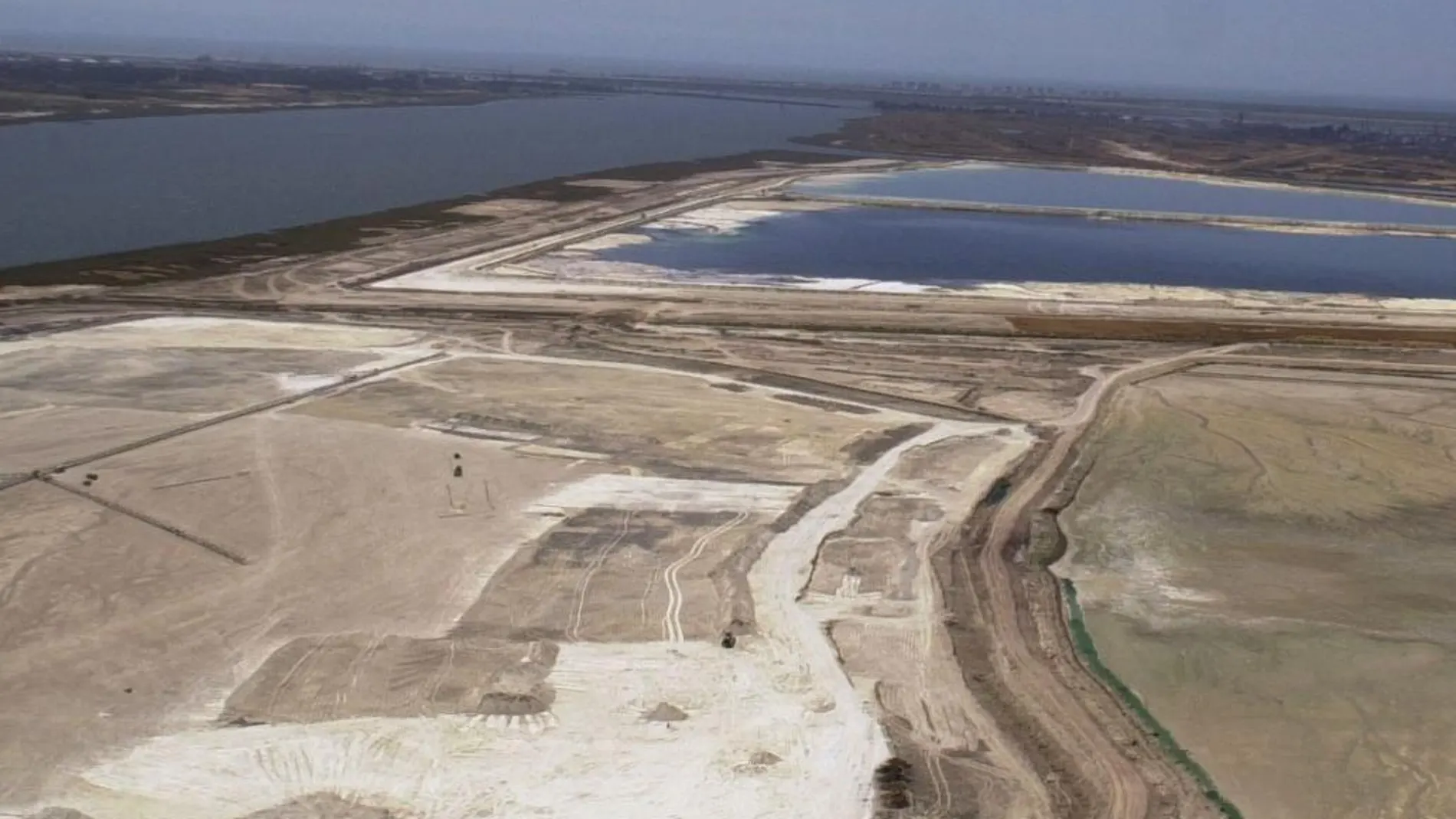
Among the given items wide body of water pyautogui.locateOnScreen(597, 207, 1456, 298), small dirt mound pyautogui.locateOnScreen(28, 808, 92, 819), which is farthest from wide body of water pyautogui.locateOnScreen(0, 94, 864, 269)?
small dirt mound pyautogui.locateOnScreen(28, 808, 92, 819)

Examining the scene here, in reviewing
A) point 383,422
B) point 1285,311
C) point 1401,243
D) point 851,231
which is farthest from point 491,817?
point 1401,243

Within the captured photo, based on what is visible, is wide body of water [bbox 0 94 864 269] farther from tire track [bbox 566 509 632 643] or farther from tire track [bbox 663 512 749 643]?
tire track [bbox 663 512 749 643]

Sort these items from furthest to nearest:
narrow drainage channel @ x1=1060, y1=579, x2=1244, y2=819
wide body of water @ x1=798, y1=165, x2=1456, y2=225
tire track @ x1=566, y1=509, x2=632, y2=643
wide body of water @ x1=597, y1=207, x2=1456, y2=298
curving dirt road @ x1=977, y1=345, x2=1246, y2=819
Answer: wide body of water @ x1=798, y1=165, x2=1456, y2=225 < wide body of water @ x1=597, y1=207, x2=1456, y2=298 < tire track @ x1=566, y1=509, x2=632, y2=643 < narrow drainage channel @ x1=1060, y1=579, x2=1244, y2=819 < curving dirt road @ x1=977, y1=345, x2=1246, y2=819

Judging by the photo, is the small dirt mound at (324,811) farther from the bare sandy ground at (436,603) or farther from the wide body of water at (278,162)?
the wide body of water at (278,162)

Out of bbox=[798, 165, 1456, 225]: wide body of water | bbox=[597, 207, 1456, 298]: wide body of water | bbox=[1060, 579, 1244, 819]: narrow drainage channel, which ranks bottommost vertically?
bbox=[1060, 579, 1244, 819]: narrow drainage channel

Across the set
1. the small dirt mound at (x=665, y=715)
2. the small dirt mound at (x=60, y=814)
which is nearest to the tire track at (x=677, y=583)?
the small dirt mound at (x=665, y=715)

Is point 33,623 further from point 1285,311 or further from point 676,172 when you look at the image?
point 676,172
